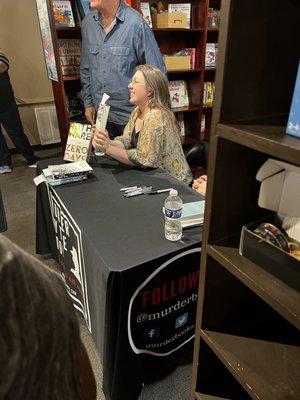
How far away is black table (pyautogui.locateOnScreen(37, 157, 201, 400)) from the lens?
110cm

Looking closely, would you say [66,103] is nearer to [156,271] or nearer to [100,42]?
[100,42]

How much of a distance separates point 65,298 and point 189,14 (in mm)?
3393

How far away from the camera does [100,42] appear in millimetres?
2457

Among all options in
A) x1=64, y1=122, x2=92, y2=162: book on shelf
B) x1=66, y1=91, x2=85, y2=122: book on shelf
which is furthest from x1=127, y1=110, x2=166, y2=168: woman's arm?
x1=66, y1=91, x2=85, y2=122: book on shelf

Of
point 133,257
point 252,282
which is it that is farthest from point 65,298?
point 133,257

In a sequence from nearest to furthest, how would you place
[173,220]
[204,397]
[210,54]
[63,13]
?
[204,397], [173,220], [63,13], [210,54]

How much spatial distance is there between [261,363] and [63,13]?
2.86 metres

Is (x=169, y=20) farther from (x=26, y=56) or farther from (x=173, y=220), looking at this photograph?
(x=173, y=220)

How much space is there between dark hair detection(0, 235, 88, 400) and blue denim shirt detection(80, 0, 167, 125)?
2263 millimetres

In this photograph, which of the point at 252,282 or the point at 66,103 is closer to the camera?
the point at 252,282

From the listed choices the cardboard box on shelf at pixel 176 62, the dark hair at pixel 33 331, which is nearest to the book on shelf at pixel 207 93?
the cardboard box on shelf at pixel 176 62

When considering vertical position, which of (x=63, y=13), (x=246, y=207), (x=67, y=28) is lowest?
(x=246, y=207)

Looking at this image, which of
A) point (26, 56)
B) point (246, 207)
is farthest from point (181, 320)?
point (26, 56)

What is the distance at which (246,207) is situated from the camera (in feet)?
2.50
